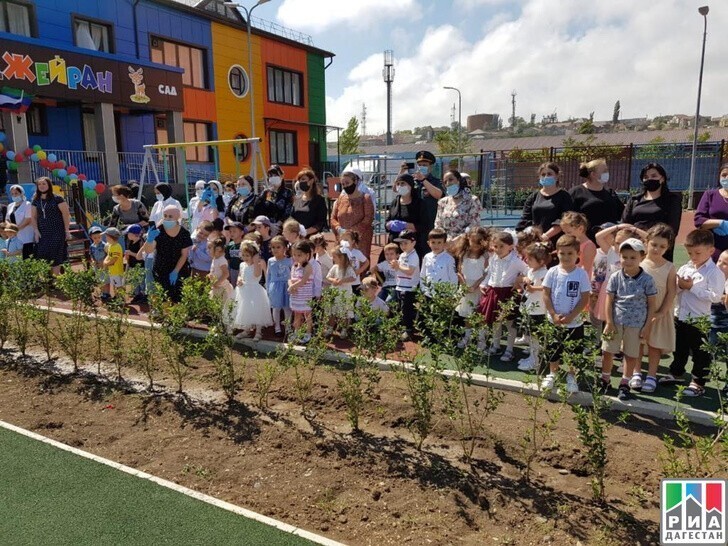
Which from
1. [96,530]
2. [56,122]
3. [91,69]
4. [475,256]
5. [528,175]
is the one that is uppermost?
[91,69]

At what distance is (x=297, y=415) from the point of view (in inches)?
180

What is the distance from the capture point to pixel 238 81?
27.7 metres

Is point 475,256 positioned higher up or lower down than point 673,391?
higher up

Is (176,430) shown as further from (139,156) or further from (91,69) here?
(139,156)

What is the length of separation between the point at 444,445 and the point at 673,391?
2155mm

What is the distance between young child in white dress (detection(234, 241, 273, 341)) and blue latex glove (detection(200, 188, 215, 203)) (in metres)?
3.66

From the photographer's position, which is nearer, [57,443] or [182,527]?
[182,527]

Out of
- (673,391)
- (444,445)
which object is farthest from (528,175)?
(444,445)

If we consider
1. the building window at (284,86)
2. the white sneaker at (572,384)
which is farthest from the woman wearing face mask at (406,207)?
the building window at (284,86)

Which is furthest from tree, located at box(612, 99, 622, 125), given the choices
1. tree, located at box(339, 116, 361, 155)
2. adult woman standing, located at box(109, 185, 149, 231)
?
adult woman standing, located at box(109, 185, 149, 231)

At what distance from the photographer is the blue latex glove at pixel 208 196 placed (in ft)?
32.6

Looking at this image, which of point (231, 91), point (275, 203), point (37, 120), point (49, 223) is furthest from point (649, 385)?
point (231, 91)

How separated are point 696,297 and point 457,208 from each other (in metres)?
2.84

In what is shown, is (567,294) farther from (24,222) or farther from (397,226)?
(24,222)
